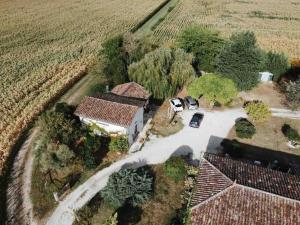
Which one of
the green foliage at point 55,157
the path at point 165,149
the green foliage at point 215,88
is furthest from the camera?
the green foliage at point 215,88

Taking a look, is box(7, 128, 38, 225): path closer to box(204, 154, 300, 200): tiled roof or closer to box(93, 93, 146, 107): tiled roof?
box(93, 93, 146, 107): tiled roof

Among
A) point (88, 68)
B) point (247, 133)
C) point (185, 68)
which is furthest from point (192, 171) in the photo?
point (88, 68)

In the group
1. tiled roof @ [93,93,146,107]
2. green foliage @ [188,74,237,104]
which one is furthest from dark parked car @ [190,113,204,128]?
tiled roof @ [93,93,146,107]

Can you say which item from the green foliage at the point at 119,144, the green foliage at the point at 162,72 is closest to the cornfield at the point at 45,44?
the green foliage at the point at 119,144

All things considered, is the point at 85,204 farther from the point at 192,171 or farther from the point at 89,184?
the point at 192,171

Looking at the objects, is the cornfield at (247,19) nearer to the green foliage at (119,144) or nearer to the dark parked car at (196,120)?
the dark parked car at (196,120)

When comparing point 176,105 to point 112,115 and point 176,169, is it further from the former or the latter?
point 176,169

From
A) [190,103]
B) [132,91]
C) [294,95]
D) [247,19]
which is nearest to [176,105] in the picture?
[190,103]

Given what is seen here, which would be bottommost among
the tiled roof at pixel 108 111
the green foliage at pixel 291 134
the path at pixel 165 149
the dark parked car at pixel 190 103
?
the path at pixel 165 149
